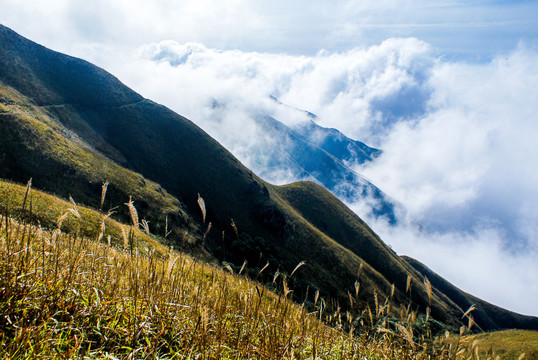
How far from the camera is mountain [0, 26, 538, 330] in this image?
5053cm

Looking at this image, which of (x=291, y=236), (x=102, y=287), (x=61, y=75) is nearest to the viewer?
(x=102, y=287)

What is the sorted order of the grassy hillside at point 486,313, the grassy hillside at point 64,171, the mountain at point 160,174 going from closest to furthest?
the grassy hillside at point 64,171 < the mountain at point 160,174 < the grassy hillside at point 486,313

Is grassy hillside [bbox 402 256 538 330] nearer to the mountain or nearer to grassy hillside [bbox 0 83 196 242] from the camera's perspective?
the mountain

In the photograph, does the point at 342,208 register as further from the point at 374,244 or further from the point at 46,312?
the point at 46,312

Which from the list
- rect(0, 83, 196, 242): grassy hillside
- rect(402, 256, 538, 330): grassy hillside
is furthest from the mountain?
rect(402, 256, 538, 330): grassy hillside

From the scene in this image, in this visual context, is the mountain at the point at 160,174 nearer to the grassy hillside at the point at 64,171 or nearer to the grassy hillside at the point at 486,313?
the grassy hillside at the point at 64,171

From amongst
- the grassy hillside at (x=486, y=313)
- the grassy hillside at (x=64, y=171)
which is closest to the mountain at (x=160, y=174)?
the grassy hillside at (x=64, y=171)

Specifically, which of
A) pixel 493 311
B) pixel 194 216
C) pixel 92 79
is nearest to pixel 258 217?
pixel 194 216

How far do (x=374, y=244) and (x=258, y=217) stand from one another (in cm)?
5449

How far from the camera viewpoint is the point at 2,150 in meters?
45.6

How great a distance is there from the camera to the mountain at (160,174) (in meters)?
50.5

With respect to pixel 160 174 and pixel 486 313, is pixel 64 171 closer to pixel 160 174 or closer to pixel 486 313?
pixel 160 174

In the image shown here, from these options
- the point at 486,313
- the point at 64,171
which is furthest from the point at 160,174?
the point at 486,313

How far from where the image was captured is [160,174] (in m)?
85.1
